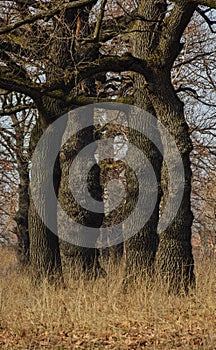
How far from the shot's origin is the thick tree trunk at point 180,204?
33.2ft

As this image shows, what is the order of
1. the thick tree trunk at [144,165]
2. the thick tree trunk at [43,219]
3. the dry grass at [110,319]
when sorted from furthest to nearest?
1. the thick tree trunk at [43,219]
2. the thick tree trunk at [144,165]
3. the dry grass at [110,319]

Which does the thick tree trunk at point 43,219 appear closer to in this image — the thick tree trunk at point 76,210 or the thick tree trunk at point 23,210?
the thick tree trunk at point 76,210

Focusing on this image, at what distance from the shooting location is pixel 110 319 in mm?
8102

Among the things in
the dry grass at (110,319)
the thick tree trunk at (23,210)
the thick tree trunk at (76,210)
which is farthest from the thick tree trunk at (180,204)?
the thick tree trunk at (23,210)

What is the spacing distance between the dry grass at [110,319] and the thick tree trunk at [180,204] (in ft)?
1.47

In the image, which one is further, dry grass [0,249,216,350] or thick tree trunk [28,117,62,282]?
thick tree trunk [28,117,62,282]

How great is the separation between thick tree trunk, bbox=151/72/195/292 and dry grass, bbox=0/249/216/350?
1.47 feet

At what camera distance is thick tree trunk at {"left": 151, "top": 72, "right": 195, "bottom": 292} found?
10.1 m

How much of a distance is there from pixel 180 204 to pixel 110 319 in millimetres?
2837

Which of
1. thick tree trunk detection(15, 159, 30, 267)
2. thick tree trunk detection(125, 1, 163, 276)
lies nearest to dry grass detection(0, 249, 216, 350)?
thick tree trunk detection(125, 1, 163, 276)

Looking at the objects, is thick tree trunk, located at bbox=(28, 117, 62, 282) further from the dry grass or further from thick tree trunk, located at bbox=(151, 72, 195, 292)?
thick tree trunk, located at bbox=(151, 72, 195, 292)

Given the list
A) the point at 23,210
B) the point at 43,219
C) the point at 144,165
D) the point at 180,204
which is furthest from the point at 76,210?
the point at 23,210

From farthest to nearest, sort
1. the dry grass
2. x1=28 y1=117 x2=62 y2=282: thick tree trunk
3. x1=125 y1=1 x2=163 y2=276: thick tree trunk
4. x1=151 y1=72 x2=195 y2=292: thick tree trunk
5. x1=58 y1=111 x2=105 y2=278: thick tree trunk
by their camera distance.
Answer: x1=58 y1=111 x2=105 y2=278: thick tree trunk < x1=28 y1=117 x2=62 y2=282: thick tree trunk < x1=125 y1=1 x2=163 y2=276: thick tree trunk < x1=151 y1=72 x2=195 y2=292: thick tree trunk < the dry grass

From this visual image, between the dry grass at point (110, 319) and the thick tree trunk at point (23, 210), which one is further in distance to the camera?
the thick tree trunk at point (23, 210)
